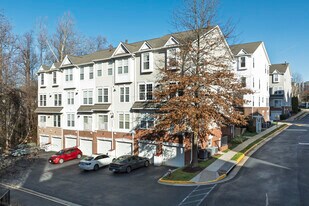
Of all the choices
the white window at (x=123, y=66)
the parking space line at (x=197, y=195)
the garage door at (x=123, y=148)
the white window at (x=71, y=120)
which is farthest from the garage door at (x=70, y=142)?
the parking space line at (x=197, y=195)

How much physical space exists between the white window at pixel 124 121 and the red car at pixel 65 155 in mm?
7779

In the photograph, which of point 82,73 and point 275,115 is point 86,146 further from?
point 275,115

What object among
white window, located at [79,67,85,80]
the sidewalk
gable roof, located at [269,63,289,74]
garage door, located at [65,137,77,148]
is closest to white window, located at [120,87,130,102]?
white window, located at [79,67,85,80]

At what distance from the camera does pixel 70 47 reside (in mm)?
56594

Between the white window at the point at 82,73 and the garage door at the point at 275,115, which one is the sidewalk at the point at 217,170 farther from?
→ the garage door at the point at 275,115

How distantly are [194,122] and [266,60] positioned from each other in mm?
36591

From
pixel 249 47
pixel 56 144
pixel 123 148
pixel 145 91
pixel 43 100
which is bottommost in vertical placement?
pixel 56 144

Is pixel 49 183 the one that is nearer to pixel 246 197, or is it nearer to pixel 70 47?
pixel 246 197

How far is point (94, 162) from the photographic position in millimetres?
26984

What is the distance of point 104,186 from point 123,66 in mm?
14954

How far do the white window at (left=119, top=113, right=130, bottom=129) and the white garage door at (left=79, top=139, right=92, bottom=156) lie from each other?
Answer: 6657 mm

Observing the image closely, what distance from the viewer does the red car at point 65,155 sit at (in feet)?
101

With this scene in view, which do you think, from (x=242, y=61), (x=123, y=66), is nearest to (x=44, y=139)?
(x=123, y=66)

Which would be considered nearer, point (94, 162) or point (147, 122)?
point (94, 162)
